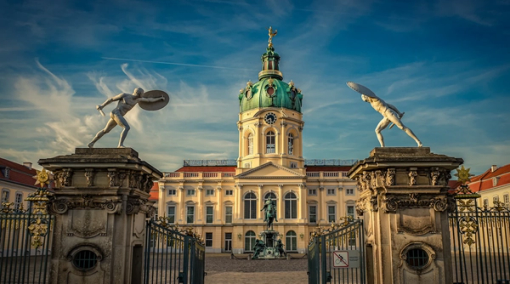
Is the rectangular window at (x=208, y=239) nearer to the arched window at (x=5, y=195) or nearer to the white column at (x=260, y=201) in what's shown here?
the white column at (x=260, y=201)

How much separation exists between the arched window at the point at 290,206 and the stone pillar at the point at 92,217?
2069 inches

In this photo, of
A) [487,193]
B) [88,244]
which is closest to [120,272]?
[88,244]

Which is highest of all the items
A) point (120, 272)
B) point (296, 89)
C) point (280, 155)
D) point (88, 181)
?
point (296, 89)

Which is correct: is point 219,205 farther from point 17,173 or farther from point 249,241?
point 17,173

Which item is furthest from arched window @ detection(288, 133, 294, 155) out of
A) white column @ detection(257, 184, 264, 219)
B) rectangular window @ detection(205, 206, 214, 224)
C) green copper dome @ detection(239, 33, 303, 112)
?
rectangular window @ detection(205, 206, 214, 224)

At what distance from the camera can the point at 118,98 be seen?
11766mm

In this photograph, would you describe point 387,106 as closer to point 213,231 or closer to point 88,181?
point 88,181

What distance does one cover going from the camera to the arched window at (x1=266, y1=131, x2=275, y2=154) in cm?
6644

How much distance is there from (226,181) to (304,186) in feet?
35.1

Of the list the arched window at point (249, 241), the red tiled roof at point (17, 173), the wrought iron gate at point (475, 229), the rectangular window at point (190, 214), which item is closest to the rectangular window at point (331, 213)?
the arched window at point (249, 241)

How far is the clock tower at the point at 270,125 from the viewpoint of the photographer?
65562mm

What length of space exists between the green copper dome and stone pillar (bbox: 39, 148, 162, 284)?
183ft

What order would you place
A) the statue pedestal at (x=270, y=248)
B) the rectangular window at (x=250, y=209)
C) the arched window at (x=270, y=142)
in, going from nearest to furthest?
the statue pedestal at (x=270, y=248)
the rectangular window at (x=250, y=209)
the arched window at (x=270, y=142)

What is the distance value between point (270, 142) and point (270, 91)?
702 centimetres
